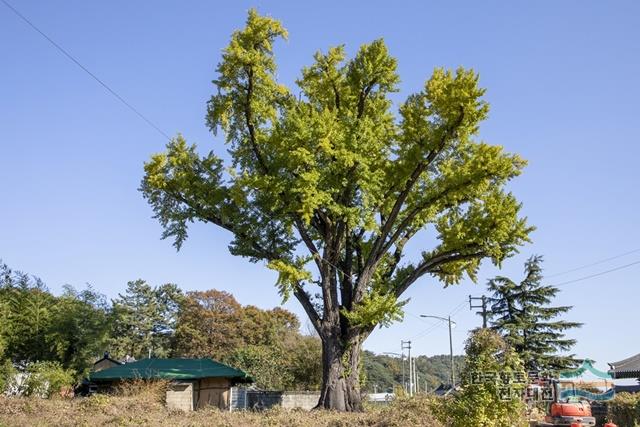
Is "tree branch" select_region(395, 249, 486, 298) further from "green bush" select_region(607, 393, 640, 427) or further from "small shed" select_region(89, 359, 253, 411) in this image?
"small shed" select_region(89, 359, 253, 411)

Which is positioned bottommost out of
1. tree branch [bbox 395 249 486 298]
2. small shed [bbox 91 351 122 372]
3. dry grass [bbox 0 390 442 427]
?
dry grass [bbox 0 390 442 427]

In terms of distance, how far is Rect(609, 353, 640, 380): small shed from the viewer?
2916cm

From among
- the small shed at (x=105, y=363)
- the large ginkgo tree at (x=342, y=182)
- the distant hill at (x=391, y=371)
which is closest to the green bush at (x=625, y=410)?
the large ginkgo tree at (x=342, y=182)

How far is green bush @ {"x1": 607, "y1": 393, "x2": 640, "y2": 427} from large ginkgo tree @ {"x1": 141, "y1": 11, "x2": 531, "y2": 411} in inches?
258

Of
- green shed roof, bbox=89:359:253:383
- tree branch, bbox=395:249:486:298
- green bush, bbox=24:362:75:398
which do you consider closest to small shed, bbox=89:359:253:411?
green shed roof, bbox=89:359:253:383

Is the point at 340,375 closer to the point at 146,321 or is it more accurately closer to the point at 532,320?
the point at 532,320

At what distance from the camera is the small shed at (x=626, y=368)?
29.2m

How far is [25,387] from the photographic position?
837 inches

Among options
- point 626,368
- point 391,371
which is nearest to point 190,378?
point 626,368

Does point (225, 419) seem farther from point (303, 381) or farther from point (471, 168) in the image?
point (303, 381)

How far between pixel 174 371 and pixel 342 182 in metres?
15.9

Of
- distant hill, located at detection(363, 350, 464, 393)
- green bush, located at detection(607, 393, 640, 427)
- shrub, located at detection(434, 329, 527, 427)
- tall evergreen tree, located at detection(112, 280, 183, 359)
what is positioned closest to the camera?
shrub, located at detection(434, 329, 527, 427)

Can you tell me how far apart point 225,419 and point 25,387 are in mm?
12509

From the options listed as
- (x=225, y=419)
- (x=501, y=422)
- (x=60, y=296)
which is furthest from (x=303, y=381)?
(x=501, y=422)
